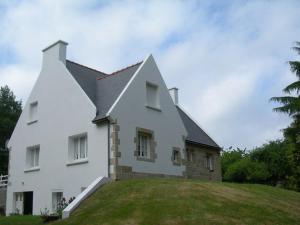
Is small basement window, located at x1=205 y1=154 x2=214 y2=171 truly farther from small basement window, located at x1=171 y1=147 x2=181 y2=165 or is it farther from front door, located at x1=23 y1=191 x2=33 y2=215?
front door, located at x1=23 y1=191 x2=33 y2=215

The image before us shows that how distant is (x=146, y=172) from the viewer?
2142 centimetres

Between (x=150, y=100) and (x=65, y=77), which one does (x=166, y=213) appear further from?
(x=65, y=77)

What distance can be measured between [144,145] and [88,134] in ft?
10.3

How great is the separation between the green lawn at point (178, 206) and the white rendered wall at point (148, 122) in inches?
111

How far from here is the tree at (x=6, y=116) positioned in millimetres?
46750

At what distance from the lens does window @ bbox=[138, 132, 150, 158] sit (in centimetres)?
2198

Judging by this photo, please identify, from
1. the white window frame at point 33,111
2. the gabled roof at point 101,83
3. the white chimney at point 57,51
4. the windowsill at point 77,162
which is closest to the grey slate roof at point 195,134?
the gabled roof at point 101,83

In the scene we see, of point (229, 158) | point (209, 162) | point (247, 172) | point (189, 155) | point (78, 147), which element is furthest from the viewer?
point (229, 158)

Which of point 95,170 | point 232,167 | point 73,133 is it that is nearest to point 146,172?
point 95,170

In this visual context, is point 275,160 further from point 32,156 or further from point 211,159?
point 32,156

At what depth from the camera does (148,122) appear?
2259 cm

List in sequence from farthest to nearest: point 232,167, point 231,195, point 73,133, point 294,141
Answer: point 232,167 → point 294,141 → point 73,133 → point 231,195

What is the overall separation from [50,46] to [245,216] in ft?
53.5

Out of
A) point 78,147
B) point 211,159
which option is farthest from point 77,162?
point 211,159
